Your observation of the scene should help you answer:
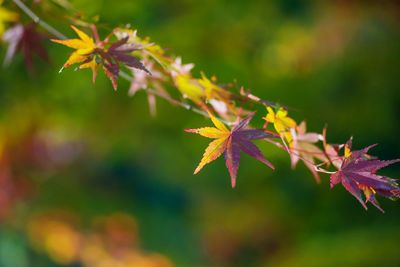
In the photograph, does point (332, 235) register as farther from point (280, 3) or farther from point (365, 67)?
point (280, 3)

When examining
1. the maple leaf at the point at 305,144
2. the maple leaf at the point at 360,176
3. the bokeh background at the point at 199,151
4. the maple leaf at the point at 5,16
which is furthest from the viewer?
the bokeh background at the point at 199,151

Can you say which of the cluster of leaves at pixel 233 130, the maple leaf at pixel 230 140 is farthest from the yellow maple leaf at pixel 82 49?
the maple leaf at pixel 230 140

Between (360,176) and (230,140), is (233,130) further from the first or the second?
(360,176)

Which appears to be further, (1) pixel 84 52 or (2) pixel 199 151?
(2) pixel 199 151

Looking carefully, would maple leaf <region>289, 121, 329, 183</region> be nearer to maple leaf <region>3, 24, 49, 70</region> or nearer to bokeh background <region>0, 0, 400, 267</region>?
maple leaf <region>3, 24, 49, 70</region>

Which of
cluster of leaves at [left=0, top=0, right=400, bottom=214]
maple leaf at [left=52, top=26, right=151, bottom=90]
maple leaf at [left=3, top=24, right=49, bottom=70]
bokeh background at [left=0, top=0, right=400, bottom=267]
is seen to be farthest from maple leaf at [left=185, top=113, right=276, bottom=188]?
bokeh background at [left=0, top=0, right=400, bottom=267]

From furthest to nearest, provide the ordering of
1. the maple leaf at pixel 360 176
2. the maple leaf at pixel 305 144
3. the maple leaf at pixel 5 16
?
1. the maple leaf at pixel 5 16
2. the maple leaf at pixel 305 144
3. the maple leaf at pixel 360 176

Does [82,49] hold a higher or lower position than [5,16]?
lower

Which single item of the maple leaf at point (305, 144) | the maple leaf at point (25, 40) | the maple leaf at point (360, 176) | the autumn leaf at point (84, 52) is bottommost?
the maple leaf at point (360, 176)

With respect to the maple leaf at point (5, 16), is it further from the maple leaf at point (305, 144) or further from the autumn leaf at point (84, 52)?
the maple leaf at point (305, 144)

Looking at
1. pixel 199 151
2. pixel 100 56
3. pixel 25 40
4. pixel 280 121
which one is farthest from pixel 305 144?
pixel 199 151
